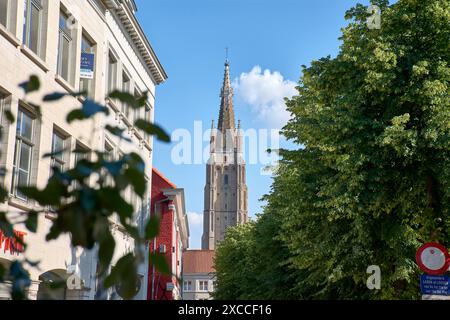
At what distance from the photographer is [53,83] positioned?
1680 cm

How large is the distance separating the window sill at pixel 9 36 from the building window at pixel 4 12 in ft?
0.91

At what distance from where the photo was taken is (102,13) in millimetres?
21531

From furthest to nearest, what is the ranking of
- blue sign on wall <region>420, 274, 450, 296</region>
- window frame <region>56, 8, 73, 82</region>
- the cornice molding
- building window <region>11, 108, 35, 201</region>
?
the cornice molding, window frame <region>56, 8, 73, 82</region>, building window <region>11, 108, 35, 201</region>, blue sign on wall <region>420, 274, 450, 296</region>

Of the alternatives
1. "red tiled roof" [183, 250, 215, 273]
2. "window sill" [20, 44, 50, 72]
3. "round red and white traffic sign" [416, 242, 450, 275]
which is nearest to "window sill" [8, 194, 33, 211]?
"window sill" [20, 44, 50, 72]

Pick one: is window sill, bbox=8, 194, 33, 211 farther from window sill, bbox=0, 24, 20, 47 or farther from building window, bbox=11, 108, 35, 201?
window sill, bbox=0, 24, 20, 47

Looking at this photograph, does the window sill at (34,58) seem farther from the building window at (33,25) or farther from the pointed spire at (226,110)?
the pointed spire at (226,110)

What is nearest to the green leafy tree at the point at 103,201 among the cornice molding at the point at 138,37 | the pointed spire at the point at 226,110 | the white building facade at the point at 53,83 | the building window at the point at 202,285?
the white building facade at the point at 53,83

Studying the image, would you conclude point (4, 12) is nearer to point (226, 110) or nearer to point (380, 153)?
point (380, 153)

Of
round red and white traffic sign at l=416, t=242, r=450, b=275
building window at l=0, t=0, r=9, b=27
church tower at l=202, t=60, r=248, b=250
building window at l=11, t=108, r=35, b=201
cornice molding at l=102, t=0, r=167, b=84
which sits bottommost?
round red and white traffic sign at l=416, t=242, r=450, b=275

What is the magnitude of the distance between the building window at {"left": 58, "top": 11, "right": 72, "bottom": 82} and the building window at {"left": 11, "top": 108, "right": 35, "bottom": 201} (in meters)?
2.98

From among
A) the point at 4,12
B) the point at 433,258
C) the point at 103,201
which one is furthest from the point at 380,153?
the point at 103,201

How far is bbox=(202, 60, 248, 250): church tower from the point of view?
16425cm

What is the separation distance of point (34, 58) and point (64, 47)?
3.04 m

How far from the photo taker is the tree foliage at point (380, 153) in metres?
15.4
